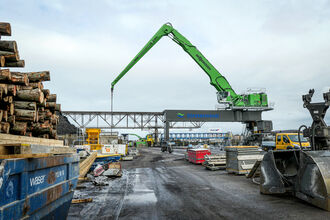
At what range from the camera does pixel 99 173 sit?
12164mm

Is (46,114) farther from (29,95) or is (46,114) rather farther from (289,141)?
(289,141)

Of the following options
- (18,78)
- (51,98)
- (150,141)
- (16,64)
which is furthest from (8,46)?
(150,141)

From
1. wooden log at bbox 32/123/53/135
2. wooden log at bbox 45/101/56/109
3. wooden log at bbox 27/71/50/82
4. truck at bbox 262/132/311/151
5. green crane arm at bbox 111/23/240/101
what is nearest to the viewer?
wooden log at bbox 27/71/50/82

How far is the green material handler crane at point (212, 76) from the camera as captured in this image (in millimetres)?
29453

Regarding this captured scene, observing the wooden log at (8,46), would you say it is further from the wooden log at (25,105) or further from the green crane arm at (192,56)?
the green crane arm at (192,56)

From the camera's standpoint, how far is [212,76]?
105ft

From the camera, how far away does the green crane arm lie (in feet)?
96.4

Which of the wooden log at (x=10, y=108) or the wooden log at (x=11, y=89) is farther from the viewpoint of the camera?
the wooden log at (x=10, y=108)

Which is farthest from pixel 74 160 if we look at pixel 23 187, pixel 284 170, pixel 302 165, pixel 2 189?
pixel 284 170

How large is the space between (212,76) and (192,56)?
3.43m

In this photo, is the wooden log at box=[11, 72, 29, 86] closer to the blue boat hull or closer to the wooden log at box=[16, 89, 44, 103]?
the wooden log at box=[16, 89, 44, 103]

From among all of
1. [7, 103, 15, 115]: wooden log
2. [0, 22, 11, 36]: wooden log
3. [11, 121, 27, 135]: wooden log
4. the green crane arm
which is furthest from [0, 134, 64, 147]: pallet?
the green crane arm

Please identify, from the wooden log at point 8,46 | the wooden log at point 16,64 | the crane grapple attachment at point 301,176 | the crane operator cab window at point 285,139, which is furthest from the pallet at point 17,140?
the crane operator cab window at point 285,139

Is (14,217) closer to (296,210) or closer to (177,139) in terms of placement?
(296,210)
